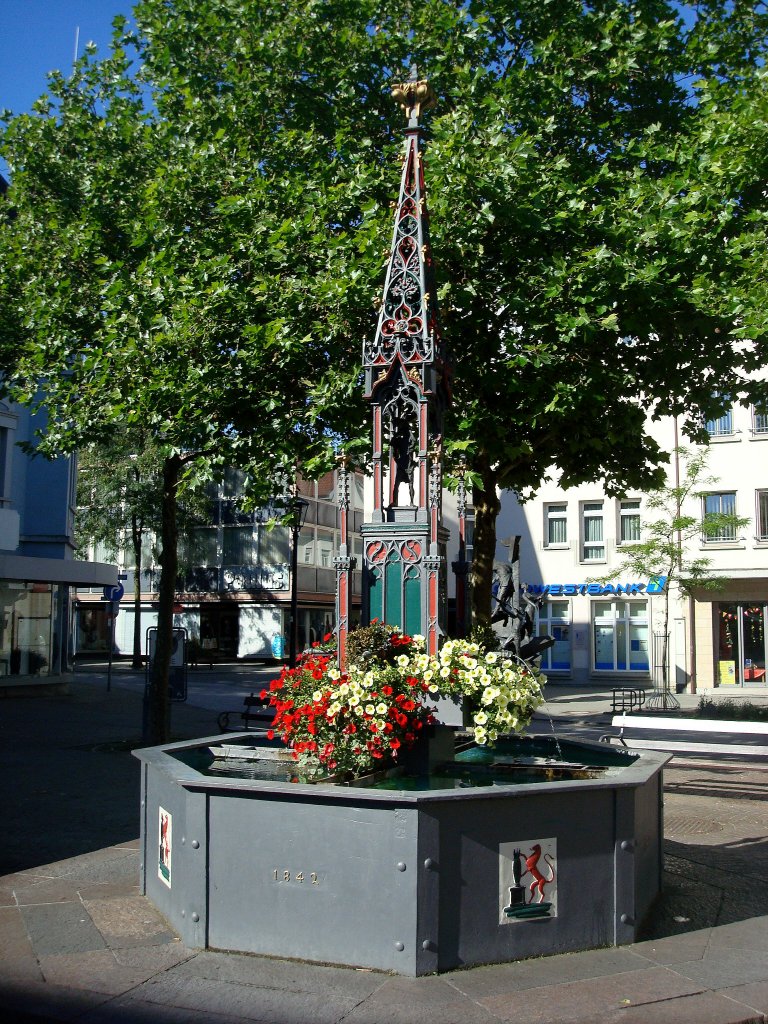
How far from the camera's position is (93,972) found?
5.77 m

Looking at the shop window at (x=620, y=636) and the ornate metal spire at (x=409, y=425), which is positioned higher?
the ornate metal spire at (x=409, y=425)

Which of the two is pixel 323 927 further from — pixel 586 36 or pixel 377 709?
pixel 586 36

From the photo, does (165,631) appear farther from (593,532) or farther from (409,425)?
(593,532)

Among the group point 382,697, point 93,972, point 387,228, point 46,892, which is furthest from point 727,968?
point 387,228

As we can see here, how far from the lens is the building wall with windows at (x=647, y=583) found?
1342 inches

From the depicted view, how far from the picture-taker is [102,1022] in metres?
5.06

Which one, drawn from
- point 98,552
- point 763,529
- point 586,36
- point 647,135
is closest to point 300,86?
point 586,36

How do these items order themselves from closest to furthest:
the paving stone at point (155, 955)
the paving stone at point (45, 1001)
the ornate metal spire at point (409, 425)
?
1. the paving stone at point (45, 1001)
2. the paving stone at point (155, 955)
3. the ornate metal spire at point (409, 425)

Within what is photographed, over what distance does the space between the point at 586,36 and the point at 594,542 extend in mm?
25674

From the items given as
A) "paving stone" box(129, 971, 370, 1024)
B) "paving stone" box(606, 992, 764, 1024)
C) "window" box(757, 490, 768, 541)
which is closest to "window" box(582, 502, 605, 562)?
"window" box(757, 490, 768, 541)

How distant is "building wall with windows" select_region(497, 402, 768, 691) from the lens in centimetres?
3409

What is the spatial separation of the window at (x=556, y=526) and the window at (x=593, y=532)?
793 millimetres

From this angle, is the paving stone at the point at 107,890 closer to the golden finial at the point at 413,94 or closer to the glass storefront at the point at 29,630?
the golden finial at the point at 413,94

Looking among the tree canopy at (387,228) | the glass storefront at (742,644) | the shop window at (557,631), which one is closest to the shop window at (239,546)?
the shop window at (557,631)
